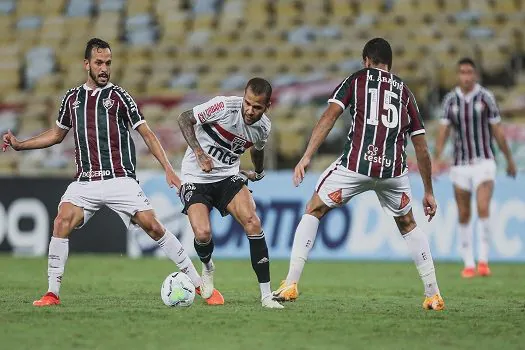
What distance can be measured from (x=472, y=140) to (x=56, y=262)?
6.53m

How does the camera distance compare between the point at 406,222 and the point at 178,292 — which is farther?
the point at 406,222

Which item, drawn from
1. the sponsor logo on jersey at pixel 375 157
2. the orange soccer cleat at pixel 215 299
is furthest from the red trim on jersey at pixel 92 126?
the sponsor logo on jersey at pixel 375 157

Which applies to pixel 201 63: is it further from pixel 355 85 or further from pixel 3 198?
pixel 355 85

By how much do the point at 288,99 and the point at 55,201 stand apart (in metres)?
4.30

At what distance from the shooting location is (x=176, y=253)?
941cm

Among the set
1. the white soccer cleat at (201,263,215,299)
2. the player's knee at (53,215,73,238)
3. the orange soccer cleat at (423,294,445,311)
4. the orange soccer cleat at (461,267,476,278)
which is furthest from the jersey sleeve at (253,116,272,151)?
the orange soccer cleat at (461,267,476,278)

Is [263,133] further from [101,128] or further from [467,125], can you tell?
[467,125]

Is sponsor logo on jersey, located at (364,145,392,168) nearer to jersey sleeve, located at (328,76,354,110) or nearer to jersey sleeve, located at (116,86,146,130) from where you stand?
jersey sleeve, located at (328,76,354,110)

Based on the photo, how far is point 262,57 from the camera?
2088 centimetres

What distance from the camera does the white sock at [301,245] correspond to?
921cm

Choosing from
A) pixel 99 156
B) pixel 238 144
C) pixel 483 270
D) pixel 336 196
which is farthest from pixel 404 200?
pixel 483 270

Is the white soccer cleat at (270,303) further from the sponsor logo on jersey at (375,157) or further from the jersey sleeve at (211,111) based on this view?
the jersey sleeve at (211,111)

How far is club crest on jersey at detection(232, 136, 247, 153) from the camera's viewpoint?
30.7 ft

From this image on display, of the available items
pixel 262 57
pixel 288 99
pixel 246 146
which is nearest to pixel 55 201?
pixel 288 99
